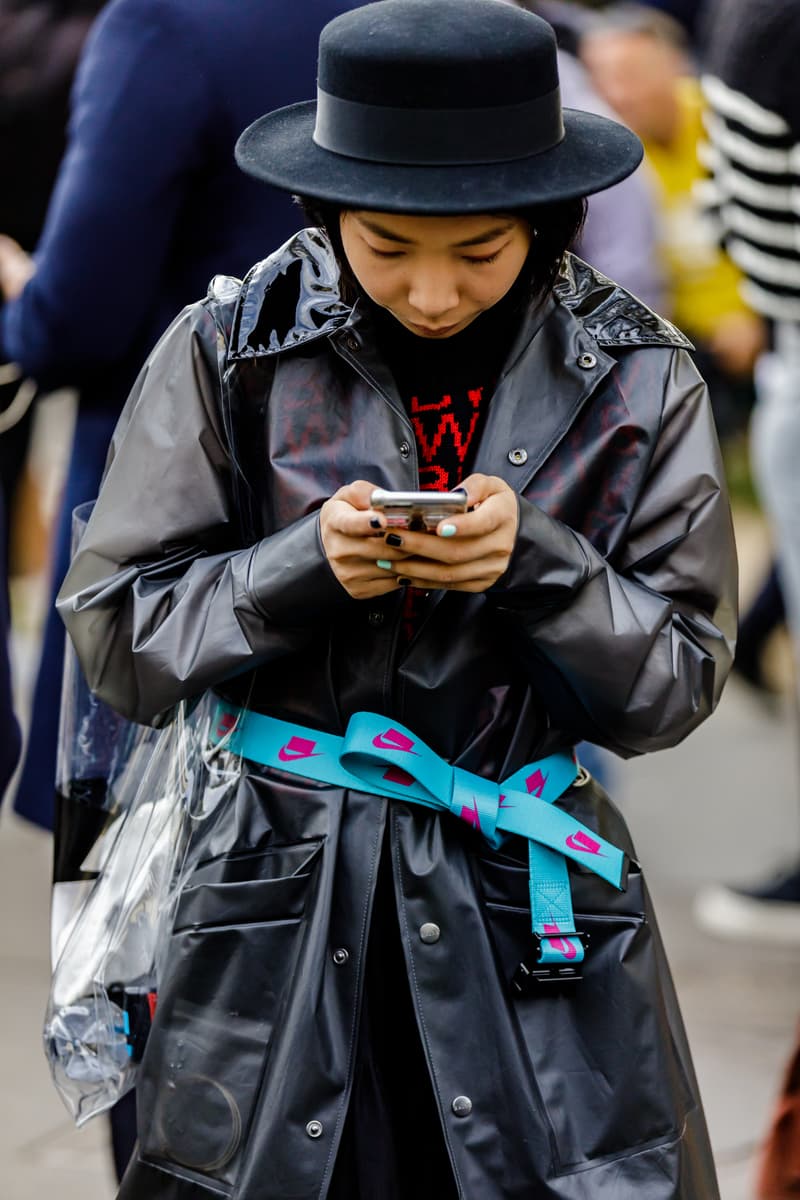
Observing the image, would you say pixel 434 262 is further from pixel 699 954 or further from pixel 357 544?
pixel 699 954

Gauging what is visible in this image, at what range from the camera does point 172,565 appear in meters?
2.26

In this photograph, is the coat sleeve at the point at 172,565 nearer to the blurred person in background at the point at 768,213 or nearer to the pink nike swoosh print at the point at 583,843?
the pink nike swoosh print at the point at 583,843

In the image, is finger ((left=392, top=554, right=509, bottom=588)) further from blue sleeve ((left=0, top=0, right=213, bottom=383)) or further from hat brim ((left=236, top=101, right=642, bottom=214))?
blue sleeve ((left=0, top=0, right=213, bottom=383))

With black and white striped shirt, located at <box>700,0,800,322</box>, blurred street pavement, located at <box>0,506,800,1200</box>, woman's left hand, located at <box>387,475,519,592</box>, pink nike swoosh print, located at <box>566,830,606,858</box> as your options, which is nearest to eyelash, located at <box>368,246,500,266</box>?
woman's left hand, located at <box>387,475,519,592</box>

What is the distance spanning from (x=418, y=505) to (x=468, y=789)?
1.43 ft

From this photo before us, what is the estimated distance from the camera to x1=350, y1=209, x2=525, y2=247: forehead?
2.04 meters

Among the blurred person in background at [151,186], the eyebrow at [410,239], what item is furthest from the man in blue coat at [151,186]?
the eyebrow at [410,239]

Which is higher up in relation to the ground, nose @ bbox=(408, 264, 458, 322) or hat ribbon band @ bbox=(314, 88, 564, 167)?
hat ribbon band @ bbox=(314, 88, 564, 167)

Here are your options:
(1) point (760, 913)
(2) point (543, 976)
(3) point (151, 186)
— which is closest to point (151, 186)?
(3) point (151, 186)

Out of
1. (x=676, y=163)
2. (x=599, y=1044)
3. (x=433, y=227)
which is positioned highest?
(x=433, y=227)

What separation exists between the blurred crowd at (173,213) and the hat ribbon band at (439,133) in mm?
920

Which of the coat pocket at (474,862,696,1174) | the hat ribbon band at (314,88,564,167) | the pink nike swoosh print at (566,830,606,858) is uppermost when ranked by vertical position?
the hat ribbon band at (314,88,564,167)

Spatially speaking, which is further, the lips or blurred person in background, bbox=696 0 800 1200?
blurred person in background, bbox=696 0 800 1200

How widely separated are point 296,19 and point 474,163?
105cm
